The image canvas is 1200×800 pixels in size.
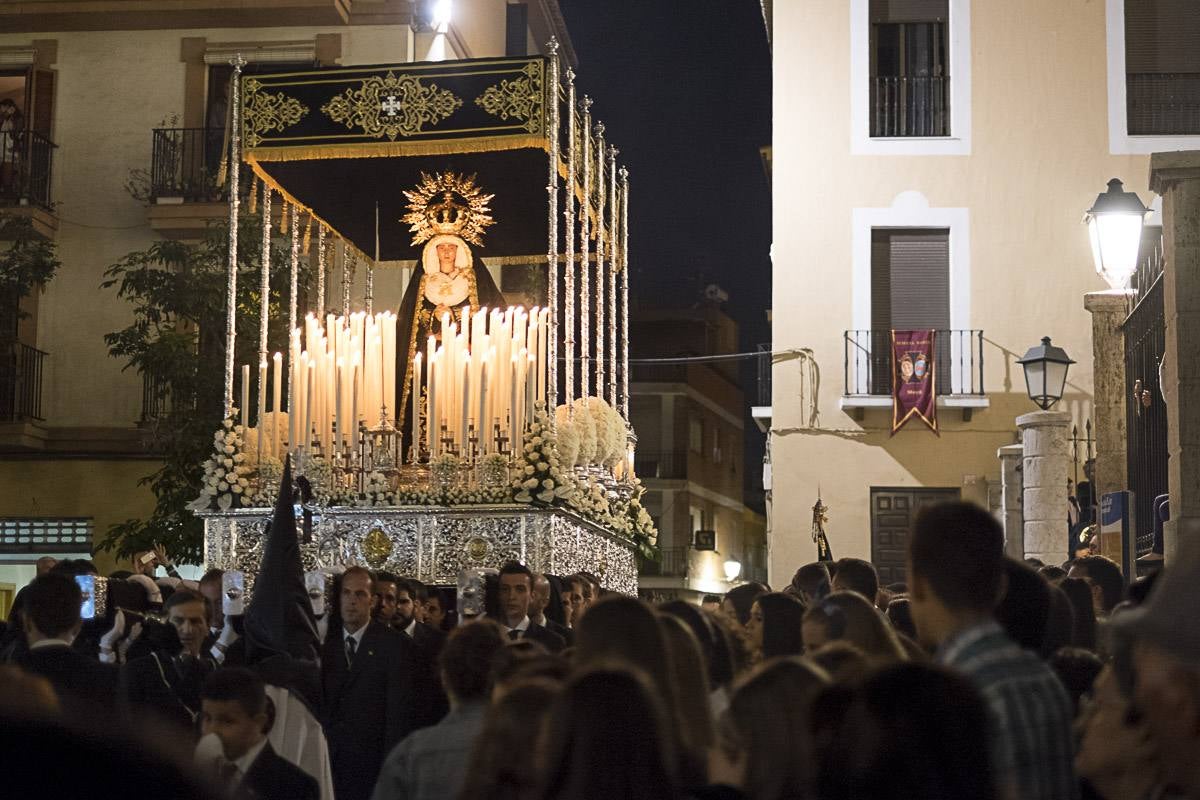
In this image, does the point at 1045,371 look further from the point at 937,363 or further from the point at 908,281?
the point at 908,281

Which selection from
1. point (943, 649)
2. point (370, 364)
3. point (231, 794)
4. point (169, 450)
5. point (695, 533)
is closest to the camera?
point (231, 794)

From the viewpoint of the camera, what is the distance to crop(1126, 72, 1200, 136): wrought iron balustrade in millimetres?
21578

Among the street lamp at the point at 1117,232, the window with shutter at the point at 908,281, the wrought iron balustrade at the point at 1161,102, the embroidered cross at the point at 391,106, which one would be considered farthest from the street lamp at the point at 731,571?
the street lamp at the point at 1117,232

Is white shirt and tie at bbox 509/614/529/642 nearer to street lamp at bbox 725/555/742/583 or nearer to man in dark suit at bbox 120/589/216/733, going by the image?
man in dark suit at bbox 120/589/216/733

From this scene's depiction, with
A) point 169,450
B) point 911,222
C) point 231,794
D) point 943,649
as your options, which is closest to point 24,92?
point 169,450

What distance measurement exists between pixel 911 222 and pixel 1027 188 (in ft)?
4.87

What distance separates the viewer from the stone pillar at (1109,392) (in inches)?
551

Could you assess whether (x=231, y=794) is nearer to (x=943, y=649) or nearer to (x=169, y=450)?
(x=943, y=649)

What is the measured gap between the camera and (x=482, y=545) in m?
13.1

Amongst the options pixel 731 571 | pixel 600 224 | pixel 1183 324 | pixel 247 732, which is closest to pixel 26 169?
pixel 600 224

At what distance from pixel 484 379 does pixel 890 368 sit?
29.6ft

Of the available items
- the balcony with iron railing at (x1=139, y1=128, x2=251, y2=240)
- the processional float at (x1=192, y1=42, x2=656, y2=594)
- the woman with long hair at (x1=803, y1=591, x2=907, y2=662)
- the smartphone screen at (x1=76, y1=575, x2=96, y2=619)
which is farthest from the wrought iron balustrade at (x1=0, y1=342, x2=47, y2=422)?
the woman with long hair at (x1=803, y1=591, x2=907, y2=662)

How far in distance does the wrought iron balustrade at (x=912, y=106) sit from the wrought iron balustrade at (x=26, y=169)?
1117 cm

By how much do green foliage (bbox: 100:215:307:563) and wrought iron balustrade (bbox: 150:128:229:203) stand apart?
2.68 m
